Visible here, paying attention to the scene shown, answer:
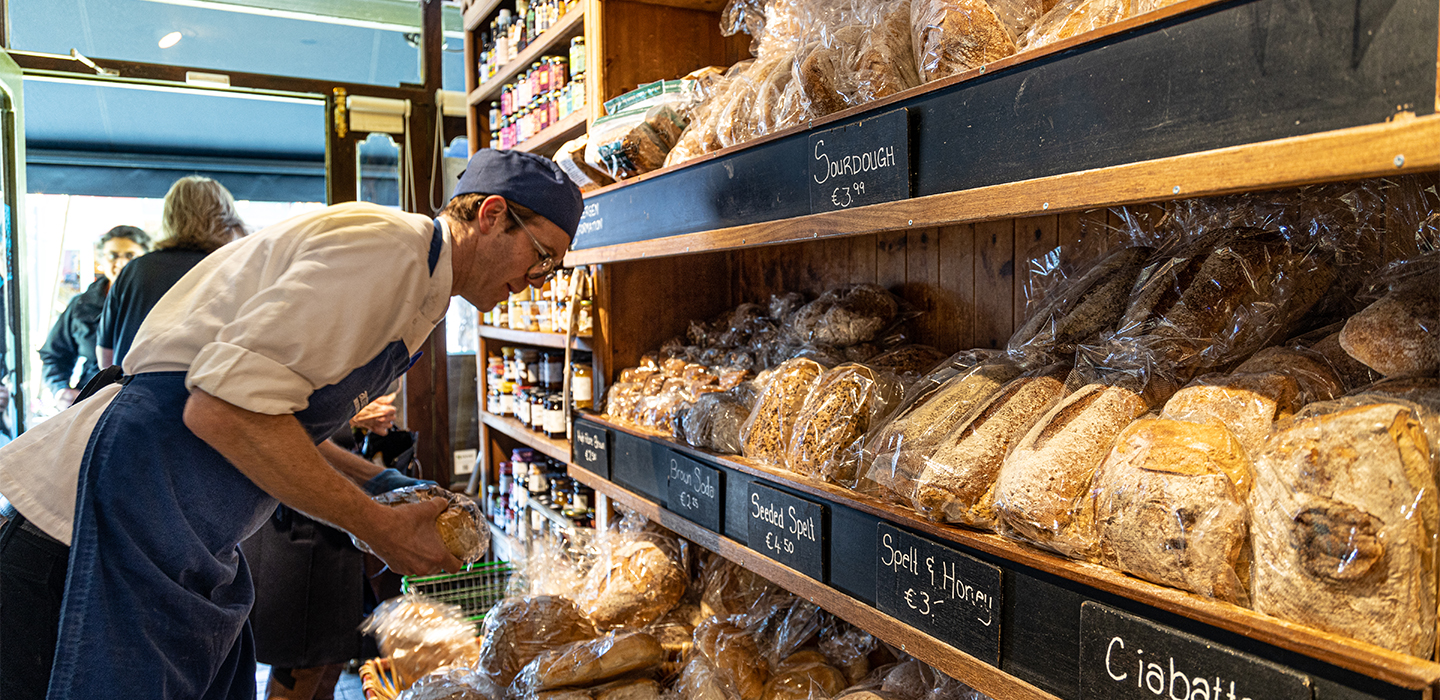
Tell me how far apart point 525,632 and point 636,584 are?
261 millimetres

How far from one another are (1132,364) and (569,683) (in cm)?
111

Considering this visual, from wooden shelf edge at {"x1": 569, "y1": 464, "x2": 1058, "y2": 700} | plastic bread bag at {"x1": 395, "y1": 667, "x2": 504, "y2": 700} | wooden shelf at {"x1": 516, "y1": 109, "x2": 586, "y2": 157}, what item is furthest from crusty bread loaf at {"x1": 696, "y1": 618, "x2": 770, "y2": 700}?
wooden shelf at {"x1": 516, "y1": 109, "x2": 586, "y2": 157}

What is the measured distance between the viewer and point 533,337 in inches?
104

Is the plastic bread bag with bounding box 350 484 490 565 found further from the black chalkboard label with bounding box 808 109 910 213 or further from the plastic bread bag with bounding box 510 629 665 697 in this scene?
the black chalkboard label with bounding box 808 109 910 213

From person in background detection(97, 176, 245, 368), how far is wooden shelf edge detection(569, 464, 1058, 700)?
213 centimetres

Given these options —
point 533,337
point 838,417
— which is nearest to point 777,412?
point 838,417

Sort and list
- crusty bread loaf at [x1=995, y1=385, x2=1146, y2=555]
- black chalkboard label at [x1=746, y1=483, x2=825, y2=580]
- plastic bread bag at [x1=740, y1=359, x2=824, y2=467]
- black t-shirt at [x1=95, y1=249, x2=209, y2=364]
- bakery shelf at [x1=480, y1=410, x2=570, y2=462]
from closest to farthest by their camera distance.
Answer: crusty bread loaf at [x1=995, y1=385, x2=1146, y2=555]
black chalkboard label at [x1=746, y1=483, x2=825, y2=580]
plastic bread bag at [x1=740, y1=359, x2=824, y2=467]
bakery shelf at [x1=480, y1=410, x2=570, y2=462]
black t-shirt at [x1=95, y1=249, x2=209, y2=364]

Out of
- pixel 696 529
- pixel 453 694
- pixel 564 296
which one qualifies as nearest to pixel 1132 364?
pixel 696 529

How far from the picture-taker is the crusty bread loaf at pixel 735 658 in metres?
1.53

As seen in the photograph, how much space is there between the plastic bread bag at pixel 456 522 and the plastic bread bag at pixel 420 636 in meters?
0.48

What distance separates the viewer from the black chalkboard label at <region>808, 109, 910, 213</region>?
104cm

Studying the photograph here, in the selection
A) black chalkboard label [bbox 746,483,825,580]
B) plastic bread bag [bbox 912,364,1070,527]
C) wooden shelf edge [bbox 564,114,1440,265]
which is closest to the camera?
wooden shelf edge [bbox 564,114,1440,265]

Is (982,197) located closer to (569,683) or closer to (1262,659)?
(1262,659)

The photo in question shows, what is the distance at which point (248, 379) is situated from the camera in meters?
1.20
